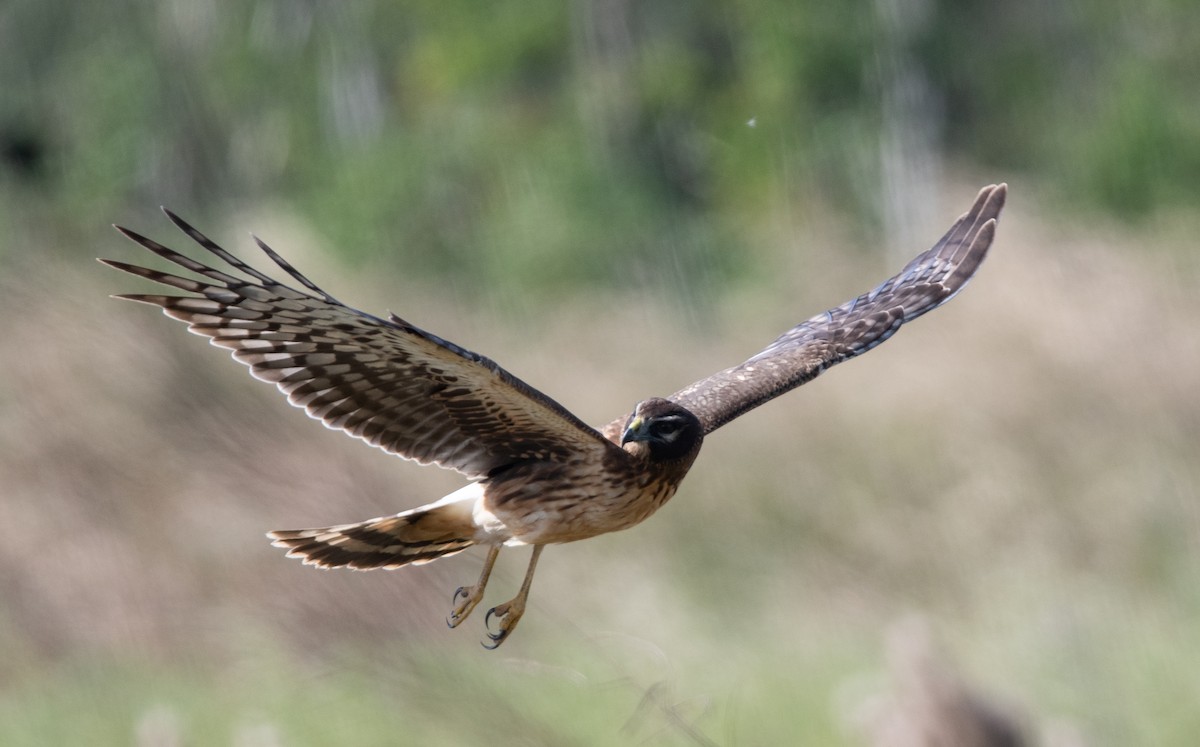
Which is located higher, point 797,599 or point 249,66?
point 797,599

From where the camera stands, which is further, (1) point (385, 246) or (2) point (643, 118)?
(2) point (643, 118)

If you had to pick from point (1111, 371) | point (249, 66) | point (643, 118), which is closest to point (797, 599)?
point (1111, 371)

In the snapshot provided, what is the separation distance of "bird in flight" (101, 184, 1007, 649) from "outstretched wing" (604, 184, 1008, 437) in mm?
139

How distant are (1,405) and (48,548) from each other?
2.49ft

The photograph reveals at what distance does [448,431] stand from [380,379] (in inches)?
11.9

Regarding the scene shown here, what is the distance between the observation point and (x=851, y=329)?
21.6ft

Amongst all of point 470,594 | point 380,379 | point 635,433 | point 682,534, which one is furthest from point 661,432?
point 682,534

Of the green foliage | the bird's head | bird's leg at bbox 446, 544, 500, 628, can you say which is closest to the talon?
bird's leg at bbox 446, 544, 500, 628

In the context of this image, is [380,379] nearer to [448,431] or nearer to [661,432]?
[448,431]

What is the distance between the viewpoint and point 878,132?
28.3 meters

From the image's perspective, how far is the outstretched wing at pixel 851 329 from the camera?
6.04 meters

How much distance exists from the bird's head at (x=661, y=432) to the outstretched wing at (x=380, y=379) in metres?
0.09

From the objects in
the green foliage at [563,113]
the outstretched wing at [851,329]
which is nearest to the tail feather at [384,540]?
the outstretched wing at [851,329]

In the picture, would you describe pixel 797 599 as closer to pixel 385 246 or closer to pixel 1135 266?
pixel 1135 266
